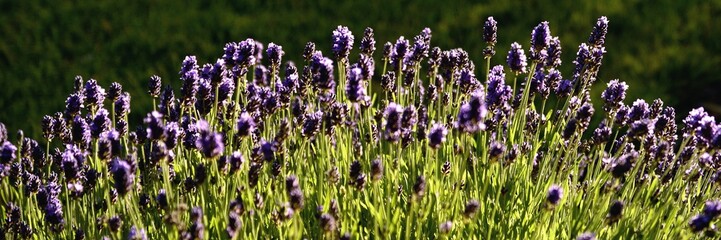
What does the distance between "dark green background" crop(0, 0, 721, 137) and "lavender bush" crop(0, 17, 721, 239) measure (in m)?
2.50

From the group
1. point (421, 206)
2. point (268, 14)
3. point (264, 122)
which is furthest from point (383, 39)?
point (421, 206)

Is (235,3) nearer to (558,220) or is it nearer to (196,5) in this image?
(196,5)

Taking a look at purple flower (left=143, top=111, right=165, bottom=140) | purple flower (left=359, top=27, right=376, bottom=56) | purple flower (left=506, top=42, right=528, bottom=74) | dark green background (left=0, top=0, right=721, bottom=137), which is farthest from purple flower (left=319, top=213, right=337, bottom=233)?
dark green background (left=0, top=0, right=721, bottom=137)

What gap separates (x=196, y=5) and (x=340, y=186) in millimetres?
4610

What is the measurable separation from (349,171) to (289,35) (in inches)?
171

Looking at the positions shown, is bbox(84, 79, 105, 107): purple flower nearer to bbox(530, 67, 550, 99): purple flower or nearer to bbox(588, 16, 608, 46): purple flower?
bbox(530, 67, 550, 99): purple flower

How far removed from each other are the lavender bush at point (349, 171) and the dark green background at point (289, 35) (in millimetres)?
2504

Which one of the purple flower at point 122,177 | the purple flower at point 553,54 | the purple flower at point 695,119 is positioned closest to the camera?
the purple flower at point 122,177

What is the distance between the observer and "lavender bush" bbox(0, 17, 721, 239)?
7.25 ft

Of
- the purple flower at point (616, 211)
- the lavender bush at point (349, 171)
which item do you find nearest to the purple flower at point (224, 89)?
the lavender bush at point (349, 171)

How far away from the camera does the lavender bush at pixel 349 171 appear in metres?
2.21

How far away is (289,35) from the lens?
254 inches

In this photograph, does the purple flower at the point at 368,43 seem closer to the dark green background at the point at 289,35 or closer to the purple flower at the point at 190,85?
the purple flower at the point at 190,85

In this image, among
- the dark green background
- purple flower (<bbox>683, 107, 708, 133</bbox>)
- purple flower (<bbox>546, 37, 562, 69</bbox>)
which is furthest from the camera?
the dark green background
